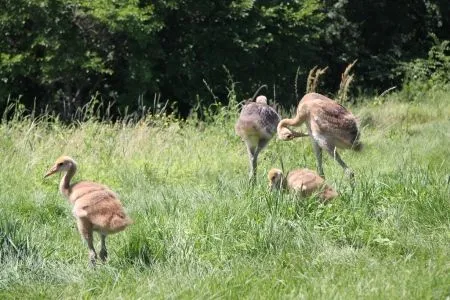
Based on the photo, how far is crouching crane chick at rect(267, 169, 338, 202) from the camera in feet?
24.2

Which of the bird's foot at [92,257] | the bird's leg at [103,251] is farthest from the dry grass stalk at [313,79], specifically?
the bird's foot at [92,257]

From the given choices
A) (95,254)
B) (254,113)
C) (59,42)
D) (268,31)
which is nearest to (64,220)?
(95,254)

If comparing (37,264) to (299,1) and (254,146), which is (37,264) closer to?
(254,146)

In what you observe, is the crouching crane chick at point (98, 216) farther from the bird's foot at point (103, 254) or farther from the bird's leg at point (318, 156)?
the bird's leg at point (318, 156)

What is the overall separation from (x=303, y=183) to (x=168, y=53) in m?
14.3

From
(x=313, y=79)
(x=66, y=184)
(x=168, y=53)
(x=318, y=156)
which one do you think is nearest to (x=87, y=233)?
(x=66, y=184)

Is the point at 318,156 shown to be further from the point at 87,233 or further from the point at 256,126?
the point at 87,233

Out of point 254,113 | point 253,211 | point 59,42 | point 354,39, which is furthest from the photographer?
point 354,39

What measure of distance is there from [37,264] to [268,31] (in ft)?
54.9

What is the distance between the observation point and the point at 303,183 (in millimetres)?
7523

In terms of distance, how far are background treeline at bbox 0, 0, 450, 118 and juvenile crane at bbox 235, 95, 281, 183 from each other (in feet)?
22.5

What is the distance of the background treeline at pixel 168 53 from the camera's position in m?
18.8

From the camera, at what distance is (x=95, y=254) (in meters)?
6.27

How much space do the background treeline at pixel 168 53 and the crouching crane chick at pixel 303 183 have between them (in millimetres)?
8779
